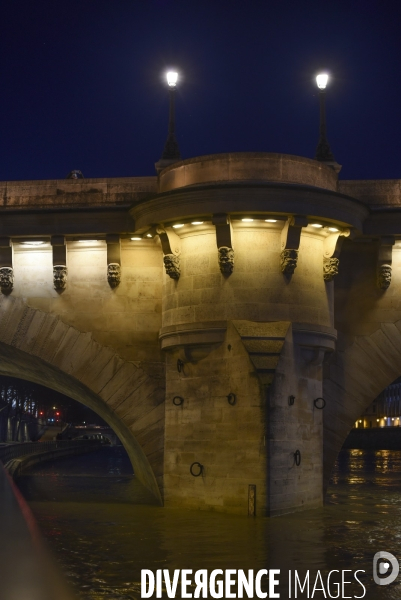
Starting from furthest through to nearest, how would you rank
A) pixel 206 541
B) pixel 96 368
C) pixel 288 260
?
pixel 96 368, pixel 288 260, pixel 206 541

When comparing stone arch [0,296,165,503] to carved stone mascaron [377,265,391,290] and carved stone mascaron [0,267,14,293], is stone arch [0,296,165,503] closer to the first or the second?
carved stone mascaron [0,267,14,293]

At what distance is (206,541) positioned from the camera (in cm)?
1298

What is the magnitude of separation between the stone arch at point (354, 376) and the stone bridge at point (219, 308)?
0.03m

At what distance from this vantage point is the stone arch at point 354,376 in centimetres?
1892

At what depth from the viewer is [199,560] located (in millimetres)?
11336

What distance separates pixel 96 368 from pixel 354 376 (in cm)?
592

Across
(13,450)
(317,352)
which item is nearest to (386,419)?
(13,450)

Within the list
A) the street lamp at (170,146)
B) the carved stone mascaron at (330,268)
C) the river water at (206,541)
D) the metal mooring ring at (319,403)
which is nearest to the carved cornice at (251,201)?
the carved stone mascaron at (330,268)

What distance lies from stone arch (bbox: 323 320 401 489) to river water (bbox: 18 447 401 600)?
5.87ft

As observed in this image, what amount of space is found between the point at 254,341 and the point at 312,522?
12.2ft

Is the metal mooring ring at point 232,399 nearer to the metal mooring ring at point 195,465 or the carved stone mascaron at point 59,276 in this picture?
the metal mooring ring at point 195,465

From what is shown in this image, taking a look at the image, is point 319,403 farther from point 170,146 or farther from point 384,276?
point 170,146

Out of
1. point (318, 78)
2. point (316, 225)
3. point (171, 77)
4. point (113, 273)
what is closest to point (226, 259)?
point (316, 225)

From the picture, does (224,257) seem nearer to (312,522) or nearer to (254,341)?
(254,341)
